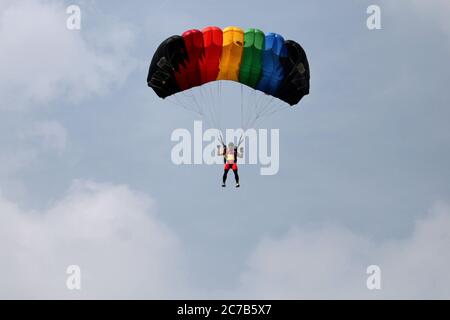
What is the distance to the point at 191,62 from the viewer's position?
70188 mm

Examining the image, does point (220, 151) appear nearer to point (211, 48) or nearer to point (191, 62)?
point (191, 62)

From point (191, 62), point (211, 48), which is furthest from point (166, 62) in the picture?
point (211, 48)

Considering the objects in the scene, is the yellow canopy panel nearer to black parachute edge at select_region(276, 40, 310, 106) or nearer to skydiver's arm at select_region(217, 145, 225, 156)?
black parachute edge at select_region(276, 40, 310, 106)

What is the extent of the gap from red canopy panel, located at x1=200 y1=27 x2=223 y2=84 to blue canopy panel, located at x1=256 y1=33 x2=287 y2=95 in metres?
2.13

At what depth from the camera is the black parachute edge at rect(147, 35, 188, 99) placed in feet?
228

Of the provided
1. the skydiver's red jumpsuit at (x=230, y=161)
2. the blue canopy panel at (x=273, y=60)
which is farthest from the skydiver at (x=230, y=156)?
the blue canopy panel at (x=273, y=60)

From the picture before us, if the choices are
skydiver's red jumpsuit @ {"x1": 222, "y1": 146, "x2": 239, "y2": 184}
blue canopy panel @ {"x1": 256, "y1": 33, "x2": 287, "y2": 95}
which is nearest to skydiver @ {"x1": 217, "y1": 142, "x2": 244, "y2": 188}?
skydiver's red jumpsuit @ {"x1": 222, "y1": 146, "x2": 239, "y2": 184}

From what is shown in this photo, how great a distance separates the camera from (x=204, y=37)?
70062 millimetres

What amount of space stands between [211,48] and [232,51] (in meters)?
0.98

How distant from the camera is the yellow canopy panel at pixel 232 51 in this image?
70.0 meters

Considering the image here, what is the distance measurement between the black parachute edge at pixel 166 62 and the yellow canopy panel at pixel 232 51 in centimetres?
184
